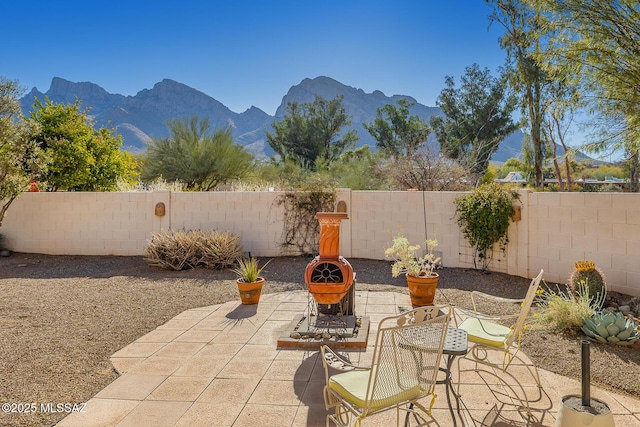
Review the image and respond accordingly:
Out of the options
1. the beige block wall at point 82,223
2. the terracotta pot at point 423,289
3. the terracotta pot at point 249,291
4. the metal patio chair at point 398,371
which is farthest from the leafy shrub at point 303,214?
the metal patio chair at point 398,371

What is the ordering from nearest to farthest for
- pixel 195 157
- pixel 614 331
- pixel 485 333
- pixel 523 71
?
pixel 485 333, pixel 614 331, pixel 195 157, pixel 523 71

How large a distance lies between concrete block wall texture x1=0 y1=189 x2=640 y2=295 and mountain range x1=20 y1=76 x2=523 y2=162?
71196mm

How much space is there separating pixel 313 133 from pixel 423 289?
21451 millimetres

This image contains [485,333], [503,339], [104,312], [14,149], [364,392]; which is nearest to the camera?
[364,392]

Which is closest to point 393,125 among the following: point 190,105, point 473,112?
point 473,112

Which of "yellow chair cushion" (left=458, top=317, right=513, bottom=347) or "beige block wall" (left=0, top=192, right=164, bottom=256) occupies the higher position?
"beige block wall" (left=0, top=192, right=164, bottom=256)

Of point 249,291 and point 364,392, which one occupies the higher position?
point 364,392

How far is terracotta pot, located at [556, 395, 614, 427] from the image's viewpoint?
1.94 m

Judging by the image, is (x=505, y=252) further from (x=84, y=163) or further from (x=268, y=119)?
(x=268, y=119)

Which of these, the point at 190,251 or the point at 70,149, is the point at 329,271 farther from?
the point at 70,149

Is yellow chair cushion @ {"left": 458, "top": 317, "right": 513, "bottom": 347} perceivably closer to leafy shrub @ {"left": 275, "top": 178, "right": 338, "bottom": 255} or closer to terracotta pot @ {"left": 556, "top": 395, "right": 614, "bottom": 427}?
terracotta pot @ {"left": 556, "top": 395, "right": 614, "bottom": 427}

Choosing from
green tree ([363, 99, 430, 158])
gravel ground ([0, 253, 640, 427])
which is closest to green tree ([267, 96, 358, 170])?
green tree ([363, 99, 430, 158])

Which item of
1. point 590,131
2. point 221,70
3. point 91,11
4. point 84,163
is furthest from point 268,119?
point 590,131

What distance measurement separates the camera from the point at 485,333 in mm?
3225
